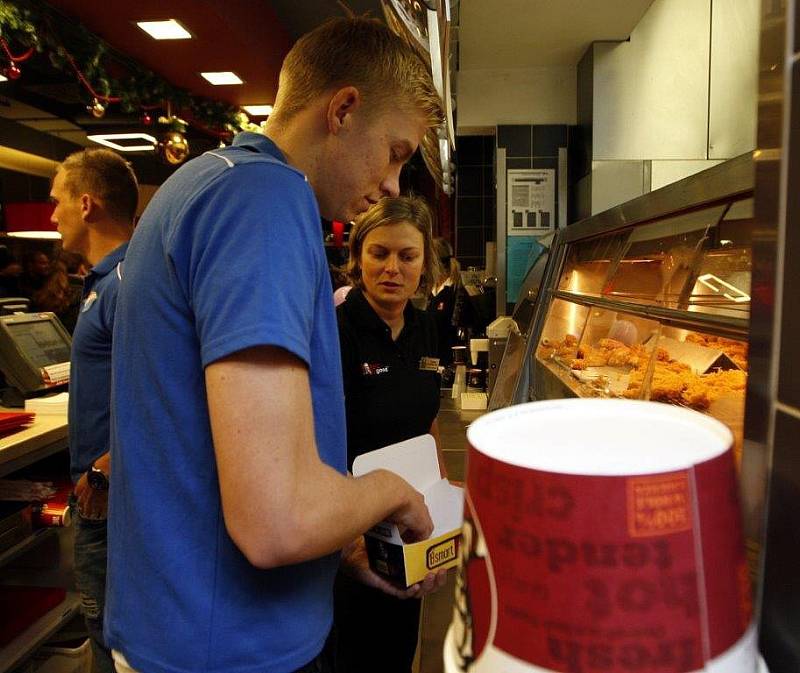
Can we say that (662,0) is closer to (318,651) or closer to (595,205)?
(595,205)

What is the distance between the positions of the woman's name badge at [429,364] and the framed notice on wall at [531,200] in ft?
14.9

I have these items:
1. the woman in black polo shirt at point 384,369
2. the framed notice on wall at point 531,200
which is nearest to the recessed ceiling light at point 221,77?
the framed notice on wall at point 531,200

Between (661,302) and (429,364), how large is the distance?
3.21 feet

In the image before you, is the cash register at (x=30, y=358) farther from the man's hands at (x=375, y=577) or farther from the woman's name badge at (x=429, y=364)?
the man's hands at (x=375, y=577)

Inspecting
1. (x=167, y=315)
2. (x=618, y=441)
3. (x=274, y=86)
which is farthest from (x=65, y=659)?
(x=274, y=86)

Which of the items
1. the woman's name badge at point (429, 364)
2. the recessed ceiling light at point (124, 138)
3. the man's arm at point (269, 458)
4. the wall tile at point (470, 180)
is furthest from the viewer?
the wall tile at point (470, 180)

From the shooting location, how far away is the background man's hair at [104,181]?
2734 millimetres

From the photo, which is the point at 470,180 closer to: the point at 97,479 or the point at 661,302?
the point at 97,479

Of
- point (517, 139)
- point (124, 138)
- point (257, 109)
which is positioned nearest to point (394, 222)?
point (517, 139)

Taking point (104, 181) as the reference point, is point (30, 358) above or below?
below

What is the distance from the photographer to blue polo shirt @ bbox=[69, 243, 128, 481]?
6.68 ft

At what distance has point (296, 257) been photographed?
850 millimetres

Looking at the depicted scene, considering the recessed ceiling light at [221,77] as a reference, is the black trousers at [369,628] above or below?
below

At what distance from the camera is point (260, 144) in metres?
1.06
